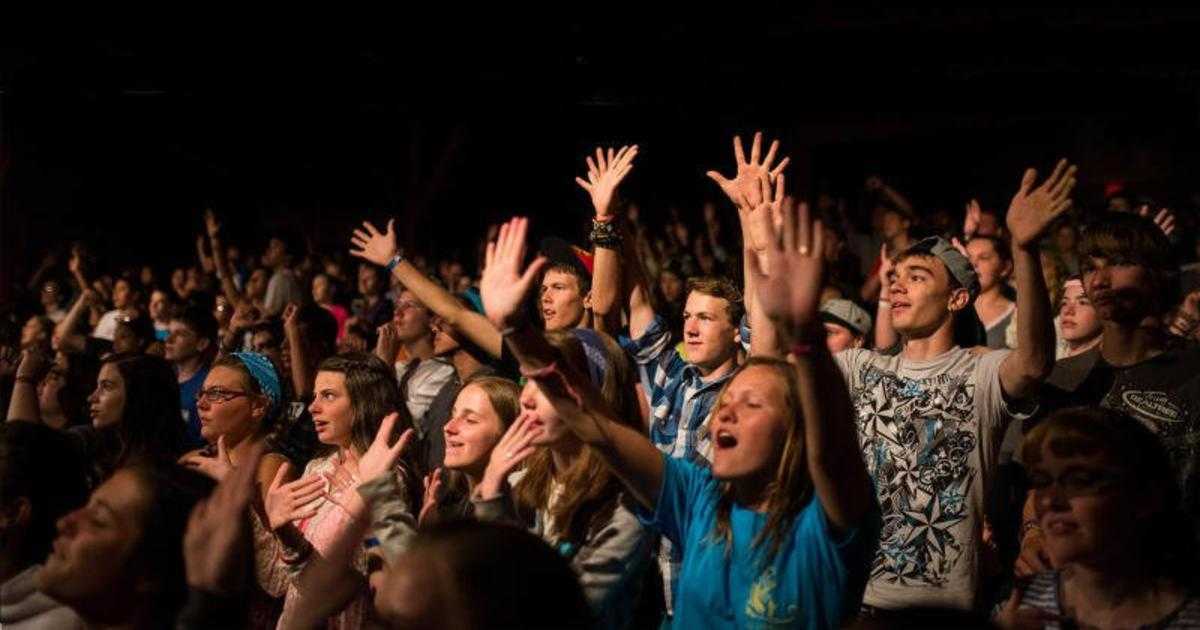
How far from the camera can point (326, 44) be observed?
53.7 feet

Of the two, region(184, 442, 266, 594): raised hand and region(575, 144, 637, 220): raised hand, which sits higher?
region(575, 144, 637, 220): raised hand

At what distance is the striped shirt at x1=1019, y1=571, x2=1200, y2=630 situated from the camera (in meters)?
2.81

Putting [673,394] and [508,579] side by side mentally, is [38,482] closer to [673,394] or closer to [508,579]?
[508,579]

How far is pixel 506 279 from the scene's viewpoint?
357 centimetres

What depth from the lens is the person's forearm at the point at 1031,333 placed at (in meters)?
4.32

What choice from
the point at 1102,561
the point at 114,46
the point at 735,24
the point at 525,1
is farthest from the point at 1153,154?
the point at 1102,561

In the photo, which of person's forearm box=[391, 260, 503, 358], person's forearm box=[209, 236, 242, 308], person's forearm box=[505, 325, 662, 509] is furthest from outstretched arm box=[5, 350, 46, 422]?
person's forearm box=[209, 236, 242, 308]

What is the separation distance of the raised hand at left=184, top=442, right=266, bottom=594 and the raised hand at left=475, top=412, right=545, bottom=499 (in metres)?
1.03

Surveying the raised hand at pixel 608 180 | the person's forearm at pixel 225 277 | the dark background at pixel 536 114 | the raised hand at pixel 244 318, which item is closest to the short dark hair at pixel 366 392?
the raised hand at pixel 608 180

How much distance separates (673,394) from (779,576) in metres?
2.15

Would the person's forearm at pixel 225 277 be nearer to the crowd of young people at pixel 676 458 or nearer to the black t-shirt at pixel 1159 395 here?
the crowd of young people at pixel 676 458

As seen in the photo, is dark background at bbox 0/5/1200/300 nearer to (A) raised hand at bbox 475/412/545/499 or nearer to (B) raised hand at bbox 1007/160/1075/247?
(B) raised hand at bbox 1007/160/1075/247

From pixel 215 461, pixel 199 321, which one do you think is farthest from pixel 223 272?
pixel 215 461

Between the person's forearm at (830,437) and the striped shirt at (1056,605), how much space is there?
0.42m
